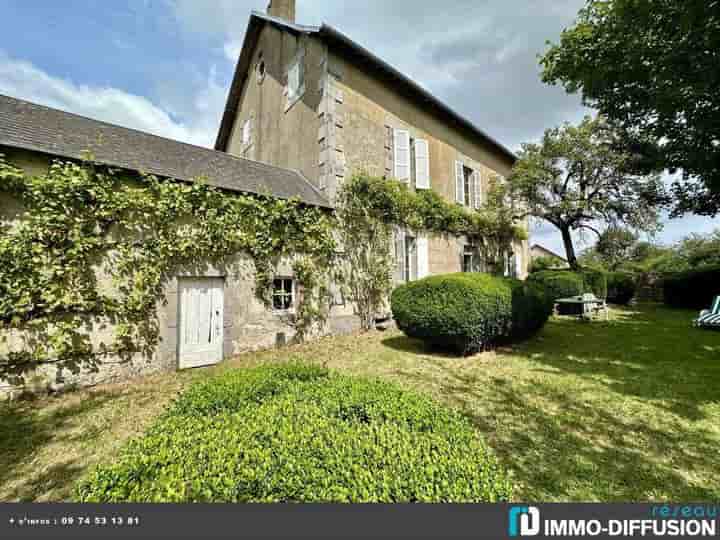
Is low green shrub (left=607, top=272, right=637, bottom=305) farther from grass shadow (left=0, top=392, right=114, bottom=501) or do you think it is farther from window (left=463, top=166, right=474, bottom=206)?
grass shadow (left=0, top=392, right=114, bottom=501)

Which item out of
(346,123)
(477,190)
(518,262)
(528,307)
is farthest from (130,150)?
(518,262)

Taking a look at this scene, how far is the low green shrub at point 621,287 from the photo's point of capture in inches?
589

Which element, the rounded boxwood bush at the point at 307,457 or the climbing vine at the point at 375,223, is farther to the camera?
the climbing vine at the point at 375,223

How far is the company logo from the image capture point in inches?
57.6

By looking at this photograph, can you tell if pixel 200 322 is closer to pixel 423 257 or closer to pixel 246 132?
pixel 423 257

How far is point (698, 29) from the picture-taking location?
5160mm

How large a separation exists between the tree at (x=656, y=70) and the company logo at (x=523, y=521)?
766cm

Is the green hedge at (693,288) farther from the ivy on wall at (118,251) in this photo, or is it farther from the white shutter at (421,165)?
the ivy on wall at (118,251)

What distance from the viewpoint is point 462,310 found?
531 centimetres

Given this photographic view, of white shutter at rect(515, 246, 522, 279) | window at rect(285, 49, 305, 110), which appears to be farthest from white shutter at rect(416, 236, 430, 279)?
white shutter at rect(515, 246, 522, 279)

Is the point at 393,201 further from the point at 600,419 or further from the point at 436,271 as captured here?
the point at 600,419

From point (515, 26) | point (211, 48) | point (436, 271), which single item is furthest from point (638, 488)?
point (211, 48)

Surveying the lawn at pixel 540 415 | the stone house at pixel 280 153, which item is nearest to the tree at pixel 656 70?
the stone house at pixel 280 153

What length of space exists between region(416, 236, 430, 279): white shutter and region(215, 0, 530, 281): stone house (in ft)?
0.10
